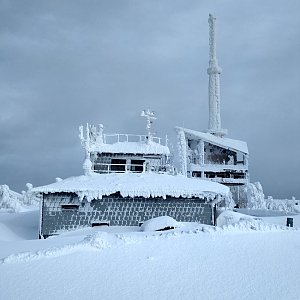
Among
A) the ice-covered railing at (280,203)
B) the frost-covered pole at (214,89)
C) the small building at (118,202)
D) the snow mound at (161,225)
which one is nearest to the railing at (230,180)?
the ice-covered railing at (280,203)

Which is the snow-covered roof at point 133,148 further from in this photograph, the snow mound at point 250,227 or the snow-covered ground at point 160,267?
the snow-covered ground at point 160,267

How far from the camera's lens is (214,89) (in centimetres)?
5809

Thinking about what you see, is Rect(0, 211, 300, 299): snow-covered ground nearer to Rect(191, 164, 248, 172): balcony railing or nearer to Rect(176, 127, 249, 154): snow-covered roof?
Rect(191, 164, 248, 172): balcony railing

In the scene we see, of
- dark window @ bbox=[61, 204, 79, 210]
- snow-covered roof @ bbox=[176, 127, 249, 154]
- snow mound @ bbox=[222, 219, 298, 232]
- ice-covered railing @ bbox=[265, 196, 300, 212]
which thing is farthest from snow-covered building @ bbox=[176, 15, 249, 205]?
snow mound @ bbox=[222, 219, 298, 232]

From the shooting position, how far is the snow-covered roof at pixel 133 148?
26500mm

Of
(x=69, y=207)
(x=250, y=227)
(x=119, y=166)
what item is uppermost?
(x=119, y=166)

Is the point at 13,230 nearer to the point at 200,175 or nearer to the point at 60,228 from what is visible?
the point at 60,228

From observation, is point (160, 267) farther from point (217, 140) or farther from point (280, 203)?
point (217, 140)

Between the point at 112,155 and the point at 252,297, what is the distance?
1996cm

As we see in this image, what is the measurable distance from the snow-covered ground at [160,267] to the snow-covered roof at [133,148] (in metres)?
15.1

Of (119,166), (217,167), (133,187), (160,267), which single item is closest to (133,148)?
(119,166)

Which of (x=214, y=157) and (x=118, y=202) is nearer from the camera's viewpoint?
(x=118, y=202)

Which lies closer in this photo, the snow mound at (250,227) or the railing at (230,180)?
the snow mound at (250,227)

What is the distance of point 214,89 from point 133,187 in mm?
40079
